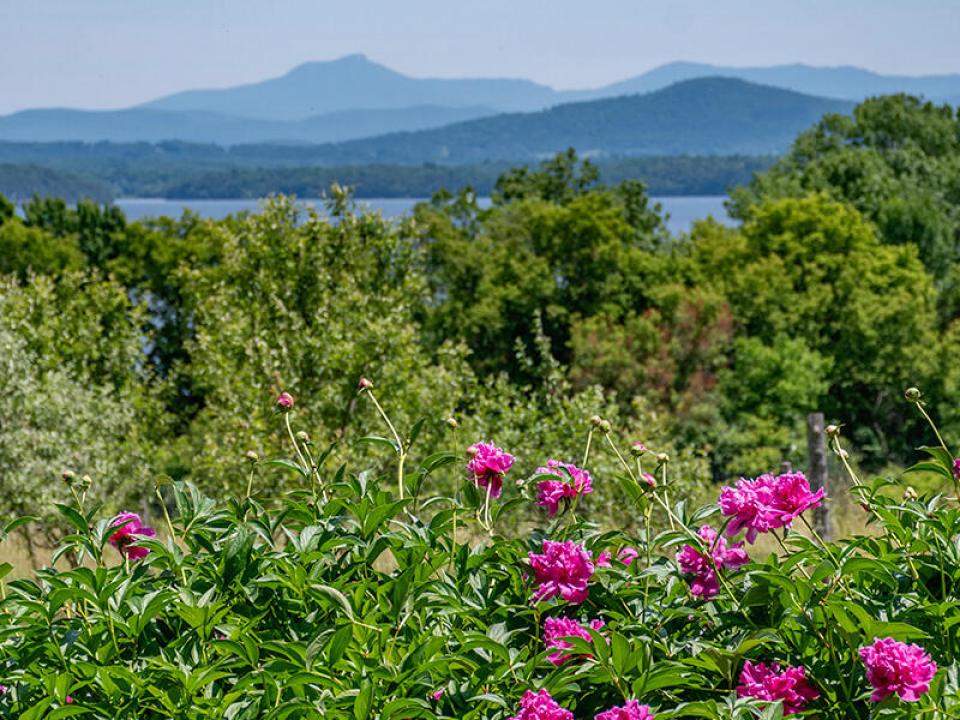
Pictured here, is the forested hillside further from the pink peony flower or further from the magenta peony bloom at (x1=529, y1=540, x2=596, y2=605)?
the magenta peony bloom at (x1=529, y1=540, x2=596, y2=605)

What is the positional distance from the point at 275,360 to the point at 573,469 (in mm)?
13958

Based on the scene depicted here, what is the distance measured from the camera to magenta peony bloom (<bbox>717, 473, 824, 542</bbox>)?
9.18 ft

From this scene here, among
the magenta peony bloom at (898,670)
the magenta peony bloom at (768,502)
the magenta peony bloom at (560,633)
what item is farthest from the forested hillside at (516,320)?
the magenta peony bloom at (898,670)

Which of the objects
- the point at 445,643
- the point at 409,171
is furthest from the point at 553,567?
the point at 409,171

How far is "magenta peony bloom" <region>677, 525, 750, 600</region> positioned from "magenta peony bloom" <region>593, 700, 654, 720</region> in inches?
22.3

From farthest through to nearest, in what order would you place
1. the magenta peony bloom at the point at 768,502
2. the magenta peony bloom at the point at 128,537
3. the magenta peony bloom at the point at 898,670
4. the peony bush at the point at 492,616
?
1. the magenta peony bloom at the point at 128,537
2. the magenta peony bloom at the point at 768,502
3. the peony bush at the point at 492,616
4. the magenta peony bloom at the point at 898,670

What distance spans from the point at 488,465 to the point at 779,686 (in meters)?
0.98

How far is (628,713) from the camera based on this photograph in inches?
95.6

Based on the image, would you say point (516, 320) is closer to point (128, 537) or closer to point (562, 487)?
point (562, 487)

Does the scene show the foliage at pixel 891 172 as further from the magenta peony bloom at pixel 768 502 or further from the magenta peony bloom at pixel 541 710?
the magenta peony bloom at pixel 541 710

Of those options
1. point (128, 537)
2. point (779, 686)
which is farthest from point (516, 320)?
point (779, 686)

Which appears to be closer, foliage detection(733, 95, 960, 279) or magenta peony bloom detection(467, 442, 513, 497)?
magenta peony bloom detection(467, 442, 513, 497)

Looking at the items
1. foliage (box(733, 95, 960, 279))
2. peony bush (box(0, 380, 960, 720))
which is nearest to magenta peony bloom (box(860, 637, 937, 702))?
peony bush (box(0, 380, 960, 720))

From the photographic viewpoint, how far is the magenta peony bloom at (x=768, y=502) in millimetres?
2799
